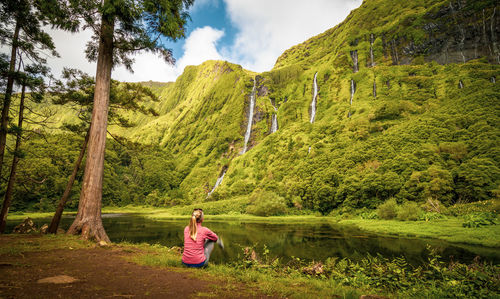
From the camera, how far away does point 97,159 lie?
11664 millimetres

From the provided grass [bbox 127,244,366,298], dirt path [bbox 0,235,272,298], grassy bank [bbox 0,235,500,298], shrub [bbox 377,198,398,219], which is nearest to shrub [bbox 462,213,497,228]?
shrub [bbox 377,198,398,219]

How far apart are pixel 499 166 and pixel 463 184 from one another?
5837 millimetres

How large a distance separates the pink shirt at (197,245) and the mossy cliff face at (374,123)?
42.2 meters

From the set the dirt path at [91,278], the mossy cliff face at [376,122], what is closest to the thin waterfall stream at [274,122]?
the mossy cliff face at [376,122]

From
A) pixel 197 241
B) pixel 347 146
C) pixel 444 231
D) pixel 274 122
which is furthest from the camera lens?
pixel 274 122

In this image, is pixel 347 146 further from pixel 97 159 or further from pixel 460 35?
pixel 97 159

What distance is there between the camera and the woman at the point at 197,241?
22.5 feet

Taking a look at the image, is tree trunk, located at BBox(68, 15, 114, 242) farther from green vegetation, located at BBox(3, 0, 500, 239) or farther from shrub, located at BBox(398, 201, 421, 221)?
shrub, located at BBox(398, 201, 421, 221)

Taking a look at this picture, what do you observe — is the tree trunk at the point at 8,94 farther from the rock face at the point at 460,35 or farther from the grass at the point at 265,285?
the rock face at the point at 460,35

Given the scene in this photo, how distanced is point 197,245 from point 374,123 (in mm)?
84033

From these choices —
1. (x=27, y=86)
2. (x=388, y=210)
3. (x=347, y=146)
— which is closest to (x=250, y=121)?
(x=347, y=146)

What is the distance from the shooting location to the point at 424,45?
10212 cm

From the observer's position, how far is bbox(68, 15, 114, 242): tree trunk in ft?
36.7

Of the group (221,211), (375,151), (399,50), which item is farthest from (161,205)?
(399,50)
